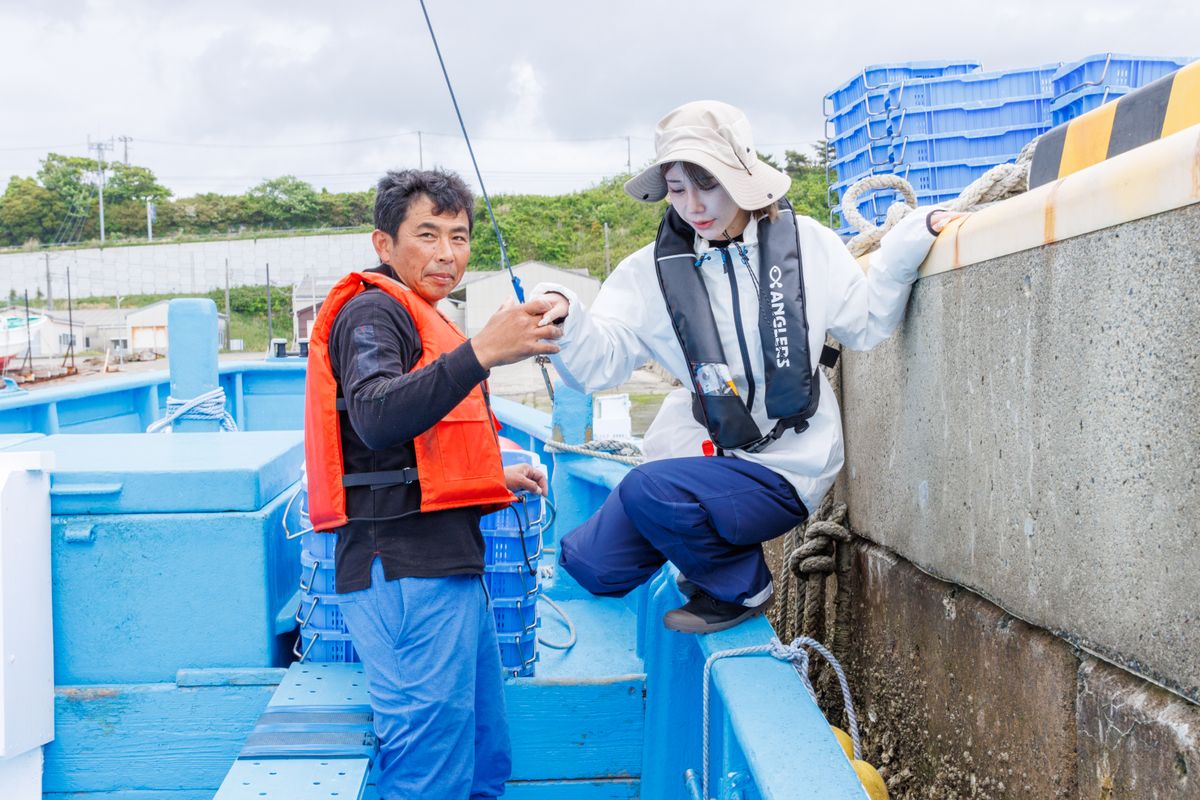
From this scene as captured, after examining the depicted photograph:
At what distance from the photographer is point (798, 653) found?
2016 millimetres

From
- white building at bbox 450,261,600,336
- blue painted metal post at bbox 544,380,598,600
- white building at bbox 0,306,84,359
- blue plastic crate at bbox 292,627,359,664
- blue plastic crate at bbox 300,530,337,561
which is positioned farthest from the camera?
white building at bbox 450,261,600,336

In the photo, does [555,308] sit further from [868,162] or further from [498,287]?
[498,287]

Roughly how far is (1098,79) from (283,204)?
→ 71.0 m

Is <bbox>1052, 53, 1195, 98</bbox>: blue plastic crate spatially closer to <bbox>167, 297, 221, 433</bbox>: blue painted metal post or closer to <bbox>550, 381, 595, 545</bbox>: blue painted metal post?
<bbox>550, 381, 595, 545</bbox>: blue painted metal post

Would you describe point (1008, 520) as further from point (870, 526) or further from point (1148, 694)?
point (870, 526)

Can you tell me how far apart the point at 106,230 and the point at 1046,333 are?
78211 millimetres

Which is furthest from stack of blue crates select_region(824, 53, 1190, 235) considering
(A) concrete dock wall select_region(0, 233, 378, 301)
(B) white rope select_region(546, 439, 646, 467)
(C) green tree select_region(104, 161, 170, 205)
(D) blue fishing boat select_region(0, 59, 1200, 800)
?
(C) green tree select_region(104, 161, 170, 205)

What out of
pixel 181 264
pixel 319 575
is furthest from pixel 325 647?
pixel 181 264

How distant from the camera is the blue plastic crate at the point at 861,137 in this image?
4418 mm

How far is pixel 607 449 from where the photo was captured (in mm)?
3703

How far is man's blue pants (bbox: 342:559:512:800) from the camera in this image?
2.04 metres

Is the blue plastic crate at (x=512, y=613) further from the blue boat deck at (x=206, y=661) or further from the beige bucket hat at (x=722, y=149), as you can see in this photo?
the beige bucket hat at (x=722, y=149)

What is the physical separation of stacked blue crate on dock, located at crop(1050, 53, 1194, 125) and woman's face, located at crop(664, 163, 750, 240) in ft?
7.34

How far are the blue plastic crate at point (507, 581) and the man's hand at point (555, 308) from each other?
846 millimetres
